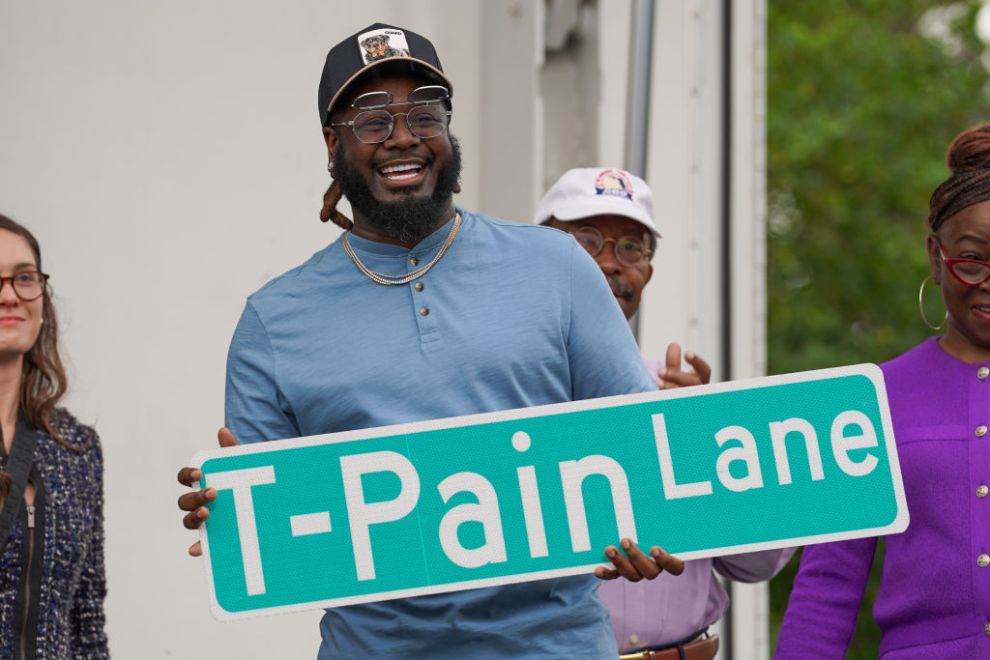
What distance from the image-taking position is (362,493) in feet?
10.6

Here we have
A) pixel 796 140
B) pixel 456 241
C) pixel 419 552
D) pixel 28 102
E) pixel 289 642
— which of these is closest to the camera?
pixel 419 552

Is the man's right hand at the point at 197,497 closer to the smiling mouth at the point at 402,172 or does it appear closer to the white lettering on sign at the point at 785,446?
the smiling mouth at the point at 402,172

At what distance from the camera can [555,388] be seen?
3.30 meters

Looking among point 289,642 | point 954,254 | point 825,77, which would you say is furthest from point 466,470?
point 825,77

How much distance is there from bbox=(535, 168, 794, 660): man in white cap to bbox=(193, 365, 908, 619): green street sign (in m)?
0.57

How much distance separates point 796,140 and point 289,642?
15042 millimetres

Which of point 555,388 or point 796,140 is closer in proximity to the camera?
point 555,388

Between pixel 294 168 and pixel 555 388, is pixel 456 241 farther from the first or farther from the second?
pixel 294 168

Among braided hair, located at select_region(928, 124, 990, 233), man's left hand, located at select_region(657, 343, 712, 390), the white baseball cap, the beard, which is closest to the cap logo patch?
the white baseball cap

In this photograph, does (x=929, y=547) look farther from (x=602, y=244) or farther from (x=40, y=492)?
(x=40, y=492)

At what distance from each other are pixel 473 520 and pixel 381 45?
0.88 m

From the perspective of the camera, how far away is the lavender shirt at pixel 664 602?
403 centimetres

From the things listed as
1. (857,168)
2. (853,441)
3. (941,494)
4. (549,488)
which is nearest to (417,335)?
(549,488)

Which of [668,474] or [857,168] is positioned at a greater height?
[857,168]
